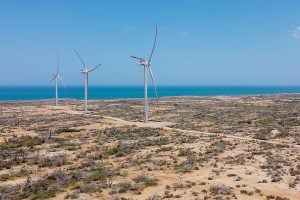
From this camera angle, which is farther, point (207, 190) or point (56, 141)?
point (56, 141)

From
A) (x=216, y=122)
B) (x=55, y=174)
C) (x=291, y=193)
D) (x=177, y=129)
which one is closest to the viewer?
(x=291, y=193)

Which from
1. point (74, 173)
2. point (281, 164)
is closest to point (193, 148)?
point (281, 164)

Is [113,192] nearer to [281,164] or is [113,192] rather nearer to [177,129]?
[281,164]

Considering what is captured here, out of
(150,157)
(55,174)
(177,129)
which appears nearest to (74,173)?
(55,174)

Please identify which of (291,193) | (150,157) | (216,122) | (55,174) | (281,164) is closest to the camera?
(291,193)

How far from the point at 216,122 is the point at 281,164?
32984mm

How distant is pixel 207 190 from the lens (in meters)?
28.5

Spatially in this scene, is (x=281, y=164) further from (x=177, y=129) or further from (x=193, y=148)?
(x=177, y=129)

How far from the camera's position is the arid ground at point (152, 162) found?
28.7 metres

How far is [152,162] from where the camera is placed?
123 ft

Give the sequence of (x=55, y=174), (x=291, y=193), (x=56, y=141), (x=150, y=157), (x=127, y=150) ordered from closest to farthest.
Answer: (x=291, y=193)
(x=55, y=174)
(x=150, y=157)
(x=127, y=150)
(x=56, y=141)

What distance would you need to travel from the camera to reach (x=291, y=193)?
27609mm

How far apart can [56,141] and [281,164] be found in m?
26.0

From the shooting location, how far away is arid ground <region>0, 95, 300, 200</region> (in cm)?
2872
